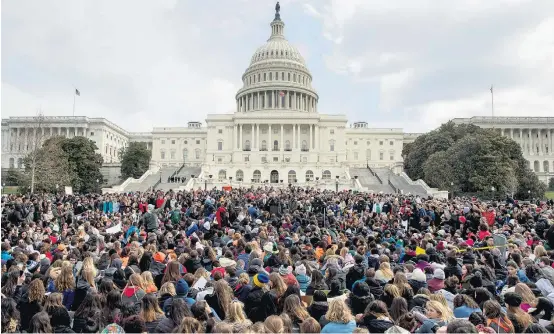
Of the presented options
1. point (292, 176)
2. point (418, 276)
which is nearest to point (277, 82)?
point (292, 176)

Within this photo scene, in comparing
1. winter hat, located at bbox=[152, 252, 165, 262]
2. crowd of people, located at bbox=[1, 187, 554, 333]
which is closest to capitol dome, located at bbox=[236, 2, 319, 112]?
crowd of people, located at bbox=[1, 187, 554, 333]

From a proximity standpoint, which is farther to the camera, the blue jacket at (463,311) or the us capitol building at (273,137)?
the us capitol building at (273,137)

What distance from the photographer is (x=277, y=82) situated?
4742 inches

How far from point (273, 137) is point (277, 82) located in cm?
2218

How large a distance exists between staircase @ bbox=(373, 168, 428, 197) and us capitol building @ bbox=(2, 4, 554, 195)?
50cm

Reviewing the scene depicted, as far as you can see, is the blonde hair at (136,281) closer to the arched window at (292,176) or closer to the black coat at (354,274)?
the black coat at (354,274)

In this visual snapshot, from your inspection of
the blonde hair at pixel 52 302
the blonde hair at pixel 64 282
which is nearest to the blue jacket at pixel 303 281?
the blonde hair at pixel 64 282

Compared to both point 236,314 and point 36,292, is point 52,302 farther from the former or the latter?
point 236,314

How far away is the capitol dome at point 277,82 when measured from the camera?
12006 centimetres

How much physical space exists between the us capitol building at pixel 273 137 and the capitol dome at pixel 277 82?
0.88ft

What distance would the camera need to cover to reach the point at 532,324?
A: 6.50m

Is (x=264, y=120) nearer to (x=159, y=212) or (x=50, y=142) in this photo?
(x=50, y=142)

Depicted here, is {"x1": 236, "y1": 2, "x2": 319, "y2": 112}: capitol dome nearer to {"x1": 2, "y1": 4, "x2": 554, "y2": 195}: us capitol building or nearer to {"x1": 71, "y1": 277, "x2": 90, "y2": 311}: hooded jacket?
{"x1": 2, "y1": 4, "x2": 554, "y2": 195}: us capitol building

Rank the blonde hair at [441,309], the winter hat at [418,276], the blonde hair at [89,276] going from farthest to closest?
the winter hat at [418,276] < the blonde hair at [89,276] < the blonde hair at [441,309]
